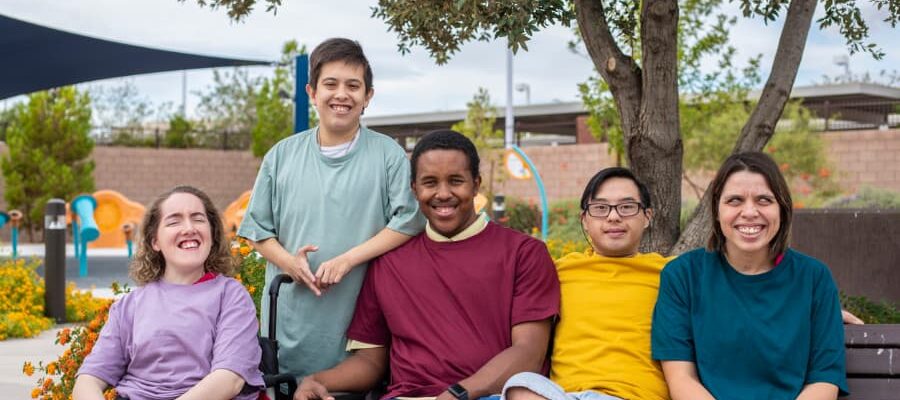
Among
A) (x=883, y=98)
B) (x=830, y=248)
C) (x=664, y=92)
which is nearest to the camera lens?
(x=664, y=92)

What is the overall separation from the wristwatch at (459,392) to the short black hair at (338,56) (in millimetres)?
1138

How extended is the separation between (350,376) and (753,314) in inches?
53.3

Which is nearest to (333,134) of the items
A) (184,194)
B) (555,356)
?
(184,194)

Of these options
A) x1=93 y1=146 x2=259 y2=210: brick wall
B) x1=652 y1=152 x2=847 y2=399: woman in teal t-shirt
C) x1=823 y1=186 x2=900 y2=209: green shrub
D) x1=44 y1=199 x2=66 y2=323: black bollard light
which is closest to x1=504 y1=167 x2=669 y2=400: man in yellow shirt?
x1=652 y1=152 x2=847 y2=399: woman in teal t-shirt

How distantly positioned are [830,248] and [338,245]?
678 cm

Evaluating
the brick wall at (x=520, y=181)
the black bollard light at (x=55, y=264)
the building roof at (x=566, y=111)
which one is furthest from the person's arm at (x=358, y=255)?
the building roof at (x=566, y=111)

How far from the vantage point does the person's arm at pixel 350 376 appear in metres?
3.48

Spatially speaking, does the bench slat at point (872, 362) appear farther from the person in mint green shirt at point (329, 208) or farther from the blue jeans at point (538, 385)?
the person in mint green shirt at point (329, 208)

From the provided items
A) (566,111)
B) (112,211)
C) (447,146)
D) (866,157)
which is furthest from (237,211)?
(447,146)

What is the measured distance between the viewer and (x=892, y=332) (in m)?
3.57

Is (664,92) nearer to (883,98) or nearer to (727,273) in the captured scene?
(727,273)

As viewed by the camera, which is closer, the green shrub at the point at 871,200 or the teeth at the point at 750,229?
the teeth at the point at 750,229

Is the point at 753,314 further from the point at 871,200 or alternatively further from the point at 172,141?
the point at 172,141

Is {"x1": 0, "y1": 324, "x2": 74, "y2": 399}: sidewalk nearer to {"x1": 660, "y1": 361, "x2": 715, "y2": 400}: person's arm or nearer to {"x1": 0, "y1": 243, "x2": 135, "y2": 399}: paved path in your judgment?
{"x1": 0, "y1": 243, "x2": 135, "y2": 399}: paved path
